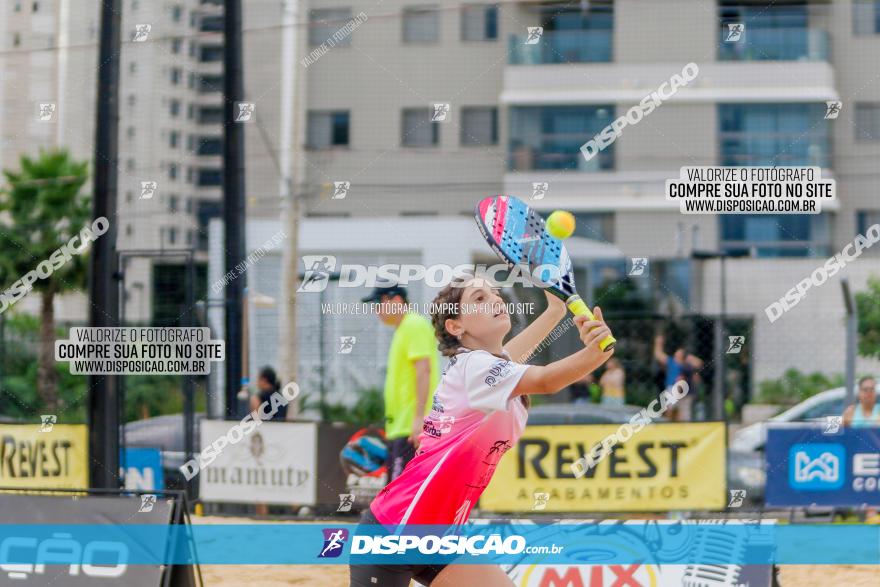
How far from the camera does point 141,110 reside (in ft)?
88.2

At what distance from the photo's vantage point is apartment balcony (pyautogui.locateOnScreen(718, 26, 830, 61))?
19547 mm

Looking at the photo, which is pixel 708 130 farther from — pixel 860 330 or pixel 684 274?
pixel 860 330

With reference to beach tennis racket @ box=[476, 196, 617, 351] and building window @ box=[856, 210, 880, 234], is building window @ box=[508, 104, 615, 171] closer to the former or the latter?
building window @ box=[856, 210, 880, 234]

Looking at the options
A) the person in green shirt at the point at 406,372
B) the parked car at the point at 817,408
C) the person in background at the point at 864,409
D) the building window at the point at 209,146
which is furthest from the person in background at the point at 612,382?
the building window at the point at 209,146

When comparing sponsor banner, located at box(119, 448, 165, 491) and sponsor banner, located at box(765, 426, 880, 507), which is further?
sponsor banner, located at box(119, 448, 165, 491)

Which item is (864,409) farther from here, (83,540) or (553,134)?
(553,134)

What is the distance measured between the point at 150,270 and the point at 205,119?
1186 cm

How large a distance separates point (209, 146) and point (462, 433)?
26752mm

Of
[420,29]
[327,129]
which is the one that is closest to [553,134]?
[327,129]

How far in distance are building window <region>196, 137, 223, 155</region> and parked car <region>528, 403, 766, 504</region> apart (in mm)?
17216

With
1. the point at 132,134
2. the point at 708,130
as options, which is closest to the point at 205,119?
the point at 132,134

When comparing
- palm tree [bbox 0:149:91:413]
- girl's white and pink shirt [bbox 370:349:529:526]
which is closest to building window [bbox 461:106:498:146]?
palm tree [bbox 0:149:91:413]

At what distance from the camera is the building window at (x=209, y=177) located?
1187 inches

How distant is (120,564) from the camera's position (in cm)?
597
